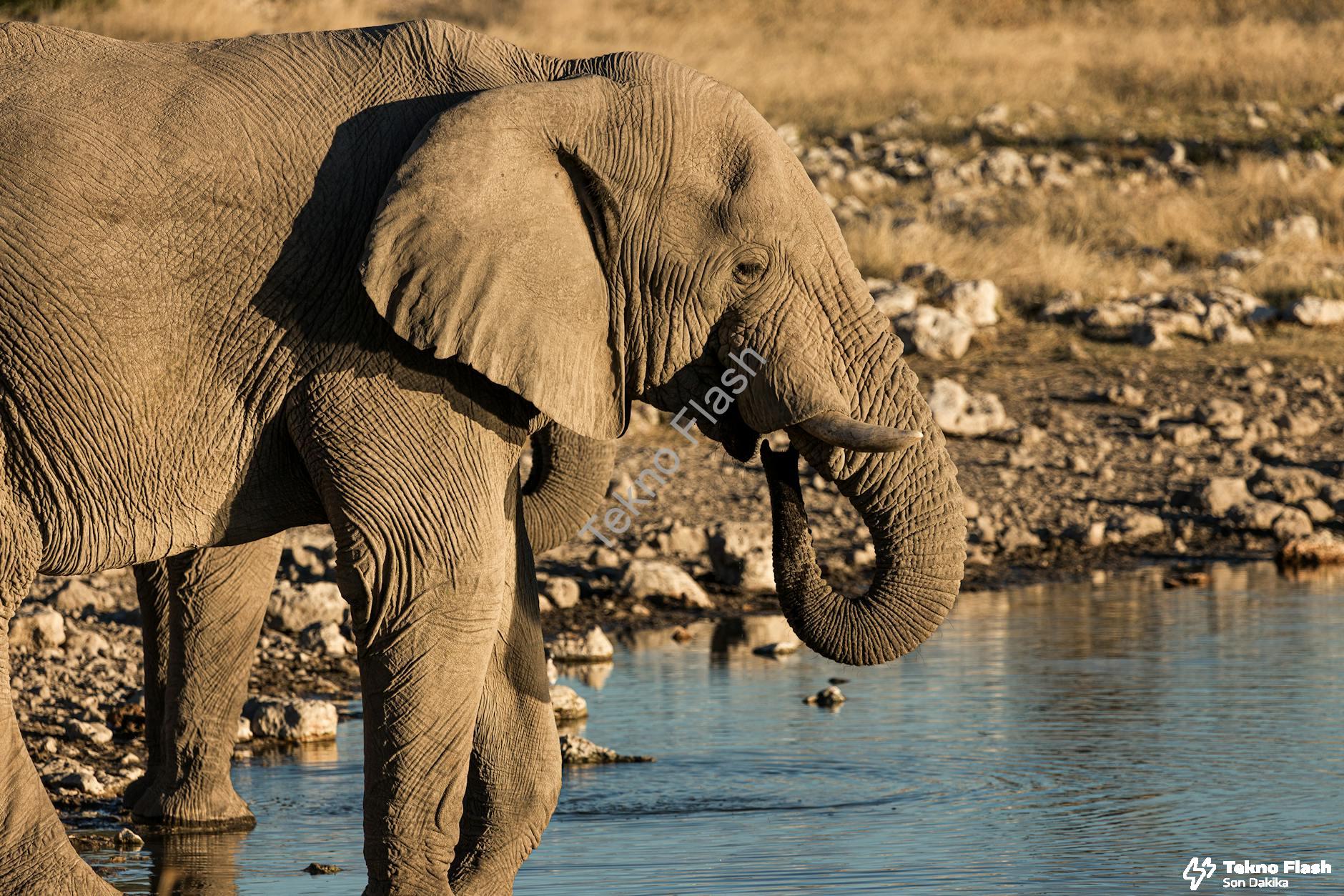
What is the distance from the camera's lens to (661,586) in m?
10.5

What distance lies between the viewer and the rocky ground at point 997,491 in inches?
343

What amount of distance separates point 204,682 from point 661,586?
3.82m

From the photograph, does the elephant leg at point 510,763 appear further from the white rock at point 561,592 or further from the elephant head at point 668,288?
the white rock at point 561,592

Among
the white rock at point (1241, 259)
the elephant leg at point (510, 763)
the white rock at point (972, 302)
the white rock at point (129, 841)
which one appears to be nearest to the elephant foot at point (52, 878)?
the elephant leg at point (510, 763)

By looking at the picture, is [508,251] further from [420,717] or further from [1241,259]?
[1241,259]

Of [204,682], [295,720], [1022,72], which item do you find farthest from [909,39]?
[204,682]

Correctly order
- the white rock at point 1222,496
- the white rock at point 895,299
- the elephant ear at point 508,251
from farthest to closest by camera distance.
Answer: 1. the white rock at point 895,299
2. the white rock at point 1222,496
3. the elephant ear at point 508,251

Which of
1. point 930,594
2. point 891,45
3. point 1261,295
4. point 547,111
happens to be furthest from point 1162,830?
point 891,45

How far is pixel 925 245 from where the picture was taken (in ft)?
52.6

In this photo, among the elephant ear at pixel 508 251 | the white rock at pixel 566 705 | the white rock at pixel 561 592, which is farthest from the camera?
the white rock at pixel 561 592

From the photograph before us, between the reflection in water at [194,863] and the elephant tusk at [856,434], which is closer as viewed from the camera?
the elephant tusk at [856,434]

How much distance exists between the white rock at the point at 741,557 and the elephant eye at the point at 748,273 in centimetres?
549

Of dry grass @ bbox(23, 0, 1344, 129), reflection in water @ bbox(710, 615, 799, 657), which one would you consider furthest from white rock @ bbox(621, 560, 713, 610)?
dry grass @ bbox(23, 0, 1344, 129)

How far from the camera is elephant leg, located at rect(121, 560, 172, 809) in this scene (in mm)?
7074
